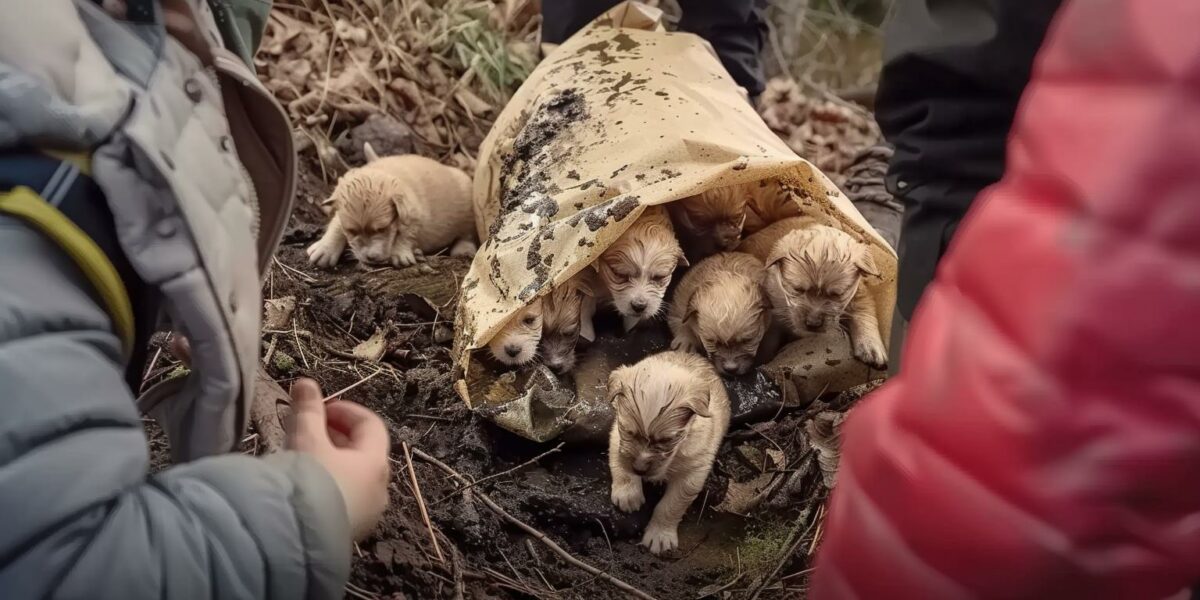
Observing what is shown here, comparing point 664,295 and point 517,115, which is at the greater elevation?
point 517,115

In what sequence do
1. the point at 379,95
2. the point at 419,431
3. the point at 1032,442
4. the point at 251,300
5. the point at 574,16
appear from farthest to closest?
the point at 379,95
the point at 574,16
the point at 419,431
the point at 251,300
the point at 1032,442

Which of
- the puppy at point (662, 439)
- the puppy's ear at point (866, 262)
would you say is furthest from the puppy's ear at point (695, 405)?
the puppy's ear at point (866, 262)

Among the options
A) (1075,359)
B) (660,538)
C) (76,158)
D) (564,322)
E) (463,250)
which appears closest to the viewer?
(1075,359)

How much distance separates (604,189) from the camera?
11.4ft

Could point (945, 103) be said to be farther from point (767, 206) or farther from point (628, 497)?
point (767, 206)

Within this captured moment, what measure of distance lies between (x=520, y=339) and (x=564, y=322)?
11.5 inches

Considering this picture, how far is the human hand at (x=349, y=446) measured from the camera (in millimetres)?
1649

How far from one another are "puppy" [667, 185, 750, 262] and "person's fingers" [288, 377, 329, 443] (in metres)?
2.46

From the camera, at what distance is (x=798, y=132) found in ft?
20.7

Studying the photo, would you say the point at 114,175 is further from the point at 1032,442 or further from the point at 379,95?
the point at 379,95

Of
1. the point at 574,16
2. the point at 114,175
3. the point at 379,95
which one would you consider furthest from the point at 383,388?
the point at 379,95

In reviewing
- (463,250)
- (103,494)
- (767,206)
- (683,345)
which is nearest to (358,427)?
(103,494)

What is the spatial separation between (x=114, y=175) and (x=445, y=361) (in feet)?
7.54

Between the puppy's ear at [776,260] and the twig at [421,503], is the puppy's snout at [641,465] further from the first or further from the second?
the puppy's ear at [776,260]
